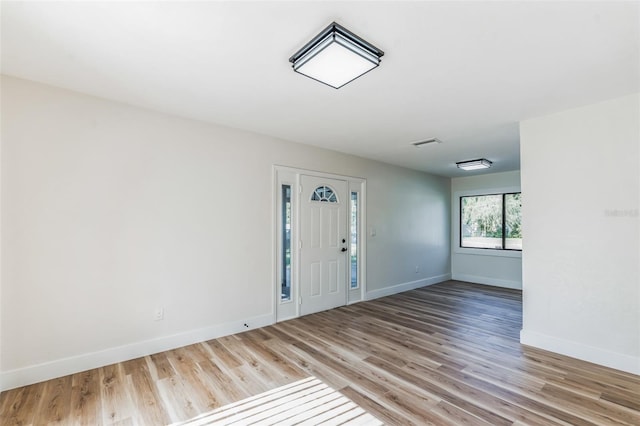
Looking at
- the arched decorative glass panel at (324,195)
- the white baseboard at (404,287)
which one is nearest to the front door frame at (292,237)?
the arched decorative glass panel at (324,195)

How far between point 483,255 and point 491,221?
2.61 feet

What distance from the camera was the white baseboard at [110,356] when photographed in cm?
241

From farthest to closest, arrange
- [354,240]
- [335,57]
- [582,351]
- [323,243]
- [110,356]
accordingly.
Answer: [354,240] < [323,243] < [582,351] < [110,356] < [335,57]

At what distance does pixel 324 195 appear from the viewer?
464 centimetres

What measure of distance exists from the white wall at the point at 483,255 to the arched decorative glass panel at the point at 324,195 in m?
3.95

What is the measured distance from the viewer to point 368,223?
529 cm

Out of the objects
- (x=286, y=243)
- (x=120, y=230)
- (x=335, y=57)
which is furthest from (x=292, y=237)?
(x=335, y=57)

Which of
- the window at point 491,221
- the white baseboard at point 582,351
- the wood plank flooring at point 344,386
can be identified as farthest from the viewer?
the window at point 491,221

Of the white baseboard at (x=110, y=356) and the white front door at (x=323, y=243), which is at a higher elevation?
the white front door at (x=323, y=243)

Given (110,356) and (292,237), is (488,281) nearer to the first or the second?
(292,237)

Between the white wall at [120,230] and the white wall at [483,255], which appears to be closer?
the white wall at [120,230]

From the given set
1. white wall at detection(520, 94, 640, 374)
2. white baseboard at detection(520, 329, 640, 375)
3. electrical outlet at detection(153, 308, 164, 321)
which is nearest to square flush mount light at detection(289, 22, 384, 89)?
white wall at detection(520, 94, 640, 374)

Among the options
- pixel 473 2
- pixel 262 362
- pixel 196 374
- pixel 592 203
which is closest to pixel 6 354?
pixel 196 374

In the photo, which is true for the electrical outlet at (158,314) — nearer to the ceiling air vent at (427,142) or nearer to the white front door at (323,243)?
the white front door at (323,243)
